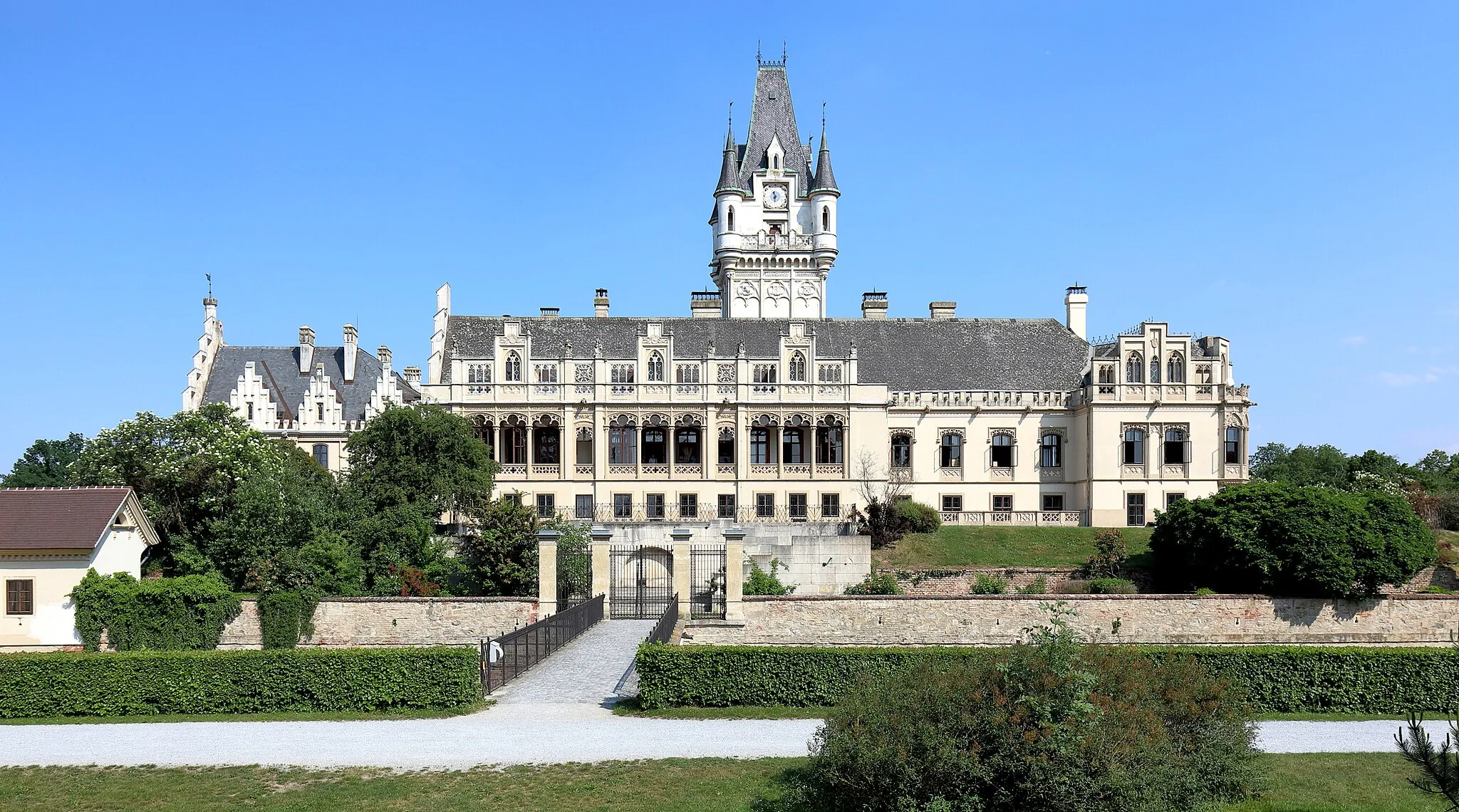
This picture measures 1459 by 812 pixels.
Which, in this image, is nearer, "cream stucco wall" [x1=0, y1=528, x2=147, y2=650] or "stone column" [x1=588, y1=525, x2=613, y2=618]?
"cream stucco wall" [x1=0, y1=528, x2=147, y2=650]

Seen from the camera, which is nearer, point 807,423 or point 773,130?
point 807,423

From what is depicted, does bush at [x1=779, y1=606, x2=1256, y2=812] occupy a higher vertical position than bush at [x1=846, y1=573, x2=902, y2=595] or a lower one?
higher

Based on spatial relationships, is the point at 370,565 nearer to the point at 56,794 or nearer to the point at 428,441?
the point at 428,441

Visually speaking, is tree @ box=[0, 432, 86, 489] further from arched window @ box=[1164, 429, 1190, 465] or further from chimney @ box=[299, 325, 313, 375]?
arched window @ box=[1164, 429, 1190, 465]

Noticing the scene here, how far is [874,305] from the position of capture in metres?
67.0

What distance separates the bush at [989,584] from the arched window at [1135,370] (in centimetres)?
1838

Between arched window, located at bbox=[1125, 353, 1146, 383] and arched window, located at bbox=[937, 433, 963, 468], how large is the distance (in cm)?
876

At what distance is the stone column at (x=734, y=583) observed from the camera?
31.6m

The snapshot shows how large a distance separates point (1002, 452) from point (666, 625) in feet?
110

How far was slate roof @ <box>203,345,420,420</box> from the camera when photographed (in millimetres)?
61125

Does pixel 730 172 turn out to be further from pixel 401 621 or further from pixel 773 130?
pixel 401 621

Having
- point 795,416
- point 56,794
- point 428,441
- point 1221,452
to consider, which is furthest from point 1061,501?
point 56,794

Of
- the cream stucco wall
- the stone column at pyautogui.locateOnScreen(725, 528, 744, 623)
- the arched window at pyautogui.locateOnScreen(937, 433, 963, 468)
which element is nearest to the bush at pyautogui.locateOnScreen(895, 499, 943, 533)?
the arched window at pyautogui.locateOnScreen(937, 433, 963, 468)

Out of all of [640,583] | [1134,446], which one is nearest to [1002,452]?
[1134,446]
